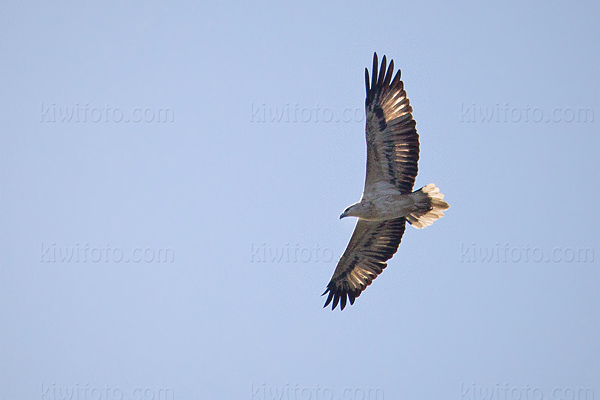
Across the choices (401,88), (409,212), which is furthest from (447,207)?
(401,88)

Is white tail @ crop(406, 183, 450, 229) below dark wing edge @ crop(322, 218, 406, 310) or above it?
above

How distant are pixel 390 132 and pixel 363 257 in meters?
2.94

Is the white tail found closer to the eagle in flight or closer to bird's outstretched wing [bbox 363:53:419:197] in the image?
the eagle in flight

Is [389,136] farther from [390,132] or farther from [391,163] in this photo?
[391,163]

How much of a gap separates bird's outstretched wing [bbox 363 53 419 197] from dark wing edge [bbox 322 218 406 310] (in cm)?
134

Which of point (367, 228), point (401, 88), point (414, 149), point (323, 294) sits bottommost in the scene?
point (323, 294)

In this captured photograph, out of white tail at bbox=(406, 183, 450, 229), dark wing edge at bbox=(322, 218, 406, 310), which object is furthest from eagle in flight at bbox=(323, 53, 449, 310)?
dark wing edge at bbox=(322, 218, 406, 310)

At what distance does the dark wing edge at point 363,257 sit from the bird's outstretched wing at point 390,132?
1.34m

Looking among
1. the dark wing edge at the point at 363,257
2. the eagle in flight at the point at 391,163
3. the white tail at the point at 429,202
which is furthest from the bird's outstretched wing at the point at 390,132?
the dark wing edge at the point at 363,257

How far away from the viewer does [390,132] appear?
10922mm

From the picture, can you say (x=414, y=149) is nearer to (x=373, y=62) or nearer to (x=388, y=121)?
(x=388, y=121)

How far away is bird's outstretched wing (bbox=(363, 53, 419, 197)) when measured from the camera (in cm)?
1090

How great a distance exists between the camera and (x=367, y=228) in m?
12.3

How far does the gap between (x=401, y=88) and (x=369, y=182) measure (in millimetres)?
1727
